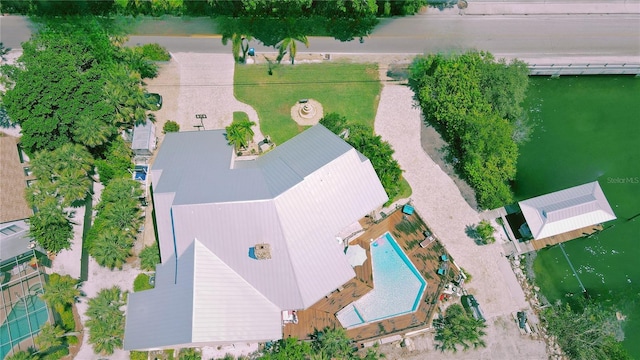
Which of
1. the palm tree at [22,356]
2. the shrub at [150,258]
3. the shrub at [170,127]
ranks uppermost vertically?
the shrub at [170,127]

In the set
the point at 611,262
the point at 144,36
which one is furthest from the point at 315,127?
the point at 611,262

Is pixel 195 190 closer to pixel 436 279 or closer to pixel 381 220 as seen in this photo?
pixel 381 220

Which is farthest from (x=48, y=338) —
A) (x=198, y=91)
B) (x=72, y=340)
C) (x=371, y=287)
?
(x=371, y=287)

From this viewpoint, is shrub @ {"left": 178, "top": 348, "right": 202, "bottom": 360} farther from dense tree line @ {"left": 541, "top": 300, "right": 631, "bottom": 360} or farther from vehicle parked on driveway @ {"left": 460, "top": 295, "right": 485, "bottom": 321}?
dense tree line @ {"left": 541, "top": 300, "right": 631, "bottom": 360}

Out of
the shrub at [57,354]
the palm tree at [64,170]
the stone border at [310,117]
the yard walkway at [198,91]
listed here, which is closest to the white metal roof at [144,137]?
the yard walkway at [198,91]

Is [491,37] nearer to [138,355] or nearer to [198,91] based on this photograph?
[198,91]

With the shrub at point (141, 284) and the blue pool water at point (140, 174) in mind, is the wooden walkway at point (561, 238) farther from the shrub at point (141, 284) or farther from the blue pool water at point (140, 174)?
the blue pool water at point (140, 174)
